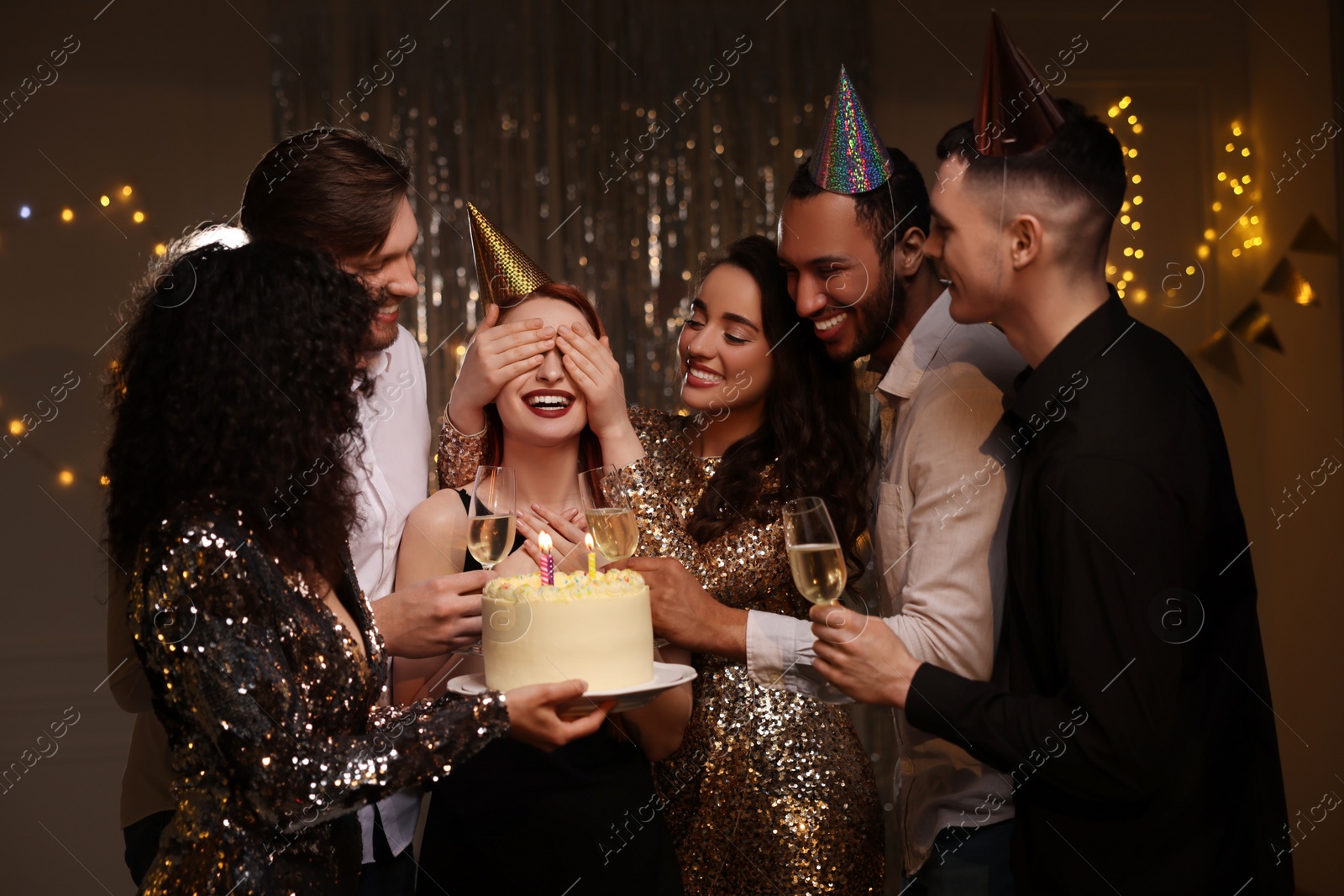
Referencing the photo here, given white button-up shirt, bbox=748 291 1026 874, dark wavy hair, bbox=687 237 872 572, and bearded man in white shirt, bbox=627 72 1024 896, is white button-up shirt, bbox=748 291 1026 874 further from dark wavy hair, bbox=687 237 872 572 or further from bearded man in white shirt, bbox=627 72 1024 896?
dark wavy hair, bbox=687 237 872 572

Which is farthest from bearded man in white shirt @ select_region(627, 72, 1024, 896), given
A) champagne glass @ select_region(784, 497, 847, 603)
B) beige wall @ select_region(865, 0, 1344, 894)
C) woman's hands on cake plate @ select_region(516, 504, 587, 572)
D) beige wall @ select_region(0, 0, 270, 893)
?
beige wall @ select_region(0, 0, 270, 893)

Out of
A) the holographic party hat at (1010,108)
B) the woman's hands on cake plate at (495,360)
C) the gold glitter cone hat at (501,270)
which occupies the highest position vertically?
the gold glitter cone hat at (501,270)

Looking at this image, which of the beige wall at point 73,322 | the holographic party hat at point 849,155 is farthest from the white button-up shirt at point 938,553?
the beige wall at point 73,322

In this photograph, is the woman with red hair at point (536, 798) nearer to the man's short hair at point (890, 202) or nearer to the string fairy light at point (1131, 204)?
the man's short hair at point (890, 202)

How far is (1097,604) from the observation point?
62.5 inches

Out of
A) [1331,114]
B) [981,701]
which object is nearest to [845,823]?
[981,701]

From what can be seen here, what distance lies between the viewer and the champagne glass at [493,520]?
1.95 meters

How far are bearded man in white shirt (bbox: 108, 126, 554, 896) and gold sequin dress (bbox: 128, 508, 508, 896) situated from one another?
424 millimetres

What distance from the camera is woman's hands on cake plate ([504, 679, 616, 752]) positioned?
1.64m

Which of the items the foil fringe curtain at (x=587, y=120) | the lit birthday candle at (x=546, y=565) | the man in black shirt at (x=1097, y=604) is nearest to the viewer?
the man in black shirt at (x=1097, y=604)

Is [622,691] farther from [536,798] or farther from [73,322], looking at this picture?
[73,322]

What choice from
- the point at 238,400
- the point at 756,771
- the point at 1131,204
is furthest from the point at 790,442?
the point at 1131,204

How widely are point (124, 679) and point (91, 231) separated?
123 inches

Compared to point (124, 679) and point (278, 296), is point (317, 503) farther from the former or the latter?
point (124, 679)
